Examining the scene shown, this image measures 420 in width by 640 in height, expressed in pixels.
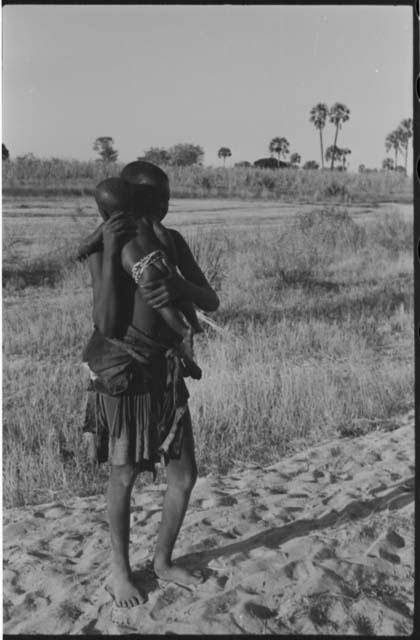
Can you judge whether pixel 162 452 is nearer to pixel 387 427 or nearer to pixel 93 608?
pixel 93 608

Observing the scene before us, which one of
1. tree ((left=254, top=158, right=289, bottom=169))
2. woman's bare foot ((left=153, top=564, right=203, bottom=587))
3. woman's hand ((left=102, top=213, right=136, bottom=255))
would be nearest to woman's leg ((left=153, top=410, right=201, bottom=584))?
woman's bare foot ((left=153, top=564, right=203, bottom=587))

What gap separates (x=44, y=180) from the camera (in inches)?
166

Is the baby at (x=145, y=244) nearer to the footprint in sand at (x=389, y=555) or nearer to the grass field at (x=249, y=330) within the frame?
the grass field at (x=249, y=330)

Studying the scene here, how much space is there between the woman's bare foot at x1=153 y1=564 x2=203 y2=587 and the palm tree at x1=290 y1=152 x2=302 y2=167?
91.9 inches

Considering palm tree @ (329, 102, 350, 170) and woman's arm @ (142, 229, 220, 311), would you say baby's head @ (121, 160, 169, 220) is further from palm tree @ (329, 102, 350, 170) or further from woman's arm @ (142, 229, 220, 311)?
palm tree @ (329, 102, 350, 170)

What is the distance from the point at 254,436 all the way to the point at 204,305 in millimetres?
1653

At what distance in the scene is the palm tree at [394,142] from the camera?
390 centimetres

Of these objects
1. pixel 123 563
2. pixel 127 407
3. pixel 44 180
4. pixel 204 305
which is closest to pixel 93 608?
pixel 123 563

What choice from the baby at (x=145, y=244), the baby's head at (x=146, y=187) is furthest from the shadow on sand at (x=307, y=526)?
the baby's head at (x=146, y=187)

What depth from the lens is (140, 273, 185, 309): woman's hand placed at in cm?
304

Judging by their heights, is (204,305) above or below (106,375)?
above

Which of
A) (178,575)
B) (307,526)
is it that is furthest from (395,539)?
(178,575)

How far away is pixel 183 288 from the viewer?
3.14 m

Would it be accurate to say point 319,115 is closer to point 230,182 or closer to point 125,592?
point 230,182
